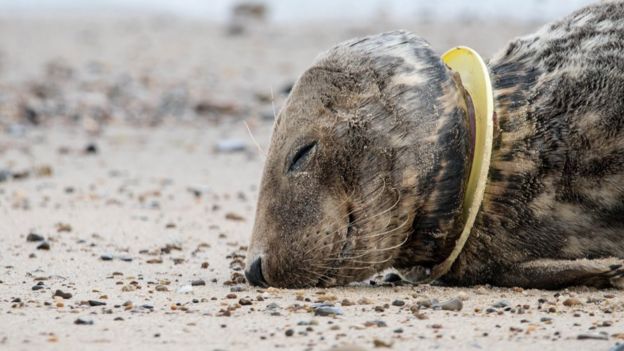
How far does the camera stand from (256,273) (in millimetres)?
5000

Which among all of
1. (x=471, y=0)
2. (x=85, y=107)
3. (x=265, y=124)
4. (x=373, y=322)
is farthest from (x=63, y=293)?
(x=471, y=0)

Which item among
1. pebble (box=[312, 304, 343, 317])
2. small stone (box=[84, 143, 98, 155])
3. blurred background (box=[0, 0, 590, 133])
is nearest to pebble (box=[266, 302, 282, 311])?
pebble (box=[312, 304, 343, 317])

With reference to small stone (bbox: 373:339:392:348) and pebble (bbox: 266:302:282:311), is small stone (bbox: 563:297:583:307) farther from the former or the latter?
pebble (bbox: 266:302:282:311)

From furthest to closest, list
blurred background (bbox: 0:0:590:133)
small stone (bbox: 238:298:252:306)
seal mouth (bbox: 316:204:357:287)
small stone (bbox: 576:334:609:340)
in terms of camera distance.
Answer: blurred background (bbox: 0:0:590:133)
seal mouth (bbox: 316:204:357:287)
small stone (bbox: 238:298:252:306)
small stone (bbox: 576:334:609:340)

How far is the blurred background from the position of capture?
42.1 feet

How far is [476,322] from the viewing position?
429cm

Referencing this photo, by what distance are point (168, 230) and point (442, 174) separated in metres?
2.60

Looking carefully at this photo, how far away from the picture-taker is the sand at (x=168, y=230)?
4.12 m

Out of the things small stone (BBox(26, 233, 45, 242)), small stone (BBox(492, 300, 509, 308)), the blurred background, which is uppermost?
the blurred background

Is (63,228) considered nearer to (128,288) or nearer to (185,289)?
(128,288)

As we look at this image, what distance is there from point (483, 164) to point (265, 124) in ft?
23.7

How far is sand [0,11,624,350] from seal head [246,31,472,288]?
17 centimetres

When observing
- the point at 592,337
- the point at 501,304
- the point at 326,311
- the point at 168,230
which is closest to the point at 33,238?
the point at 168,230

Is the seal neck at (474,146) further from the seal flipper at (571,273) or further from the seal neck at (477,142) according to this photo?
the seal flipper at (571,273)
